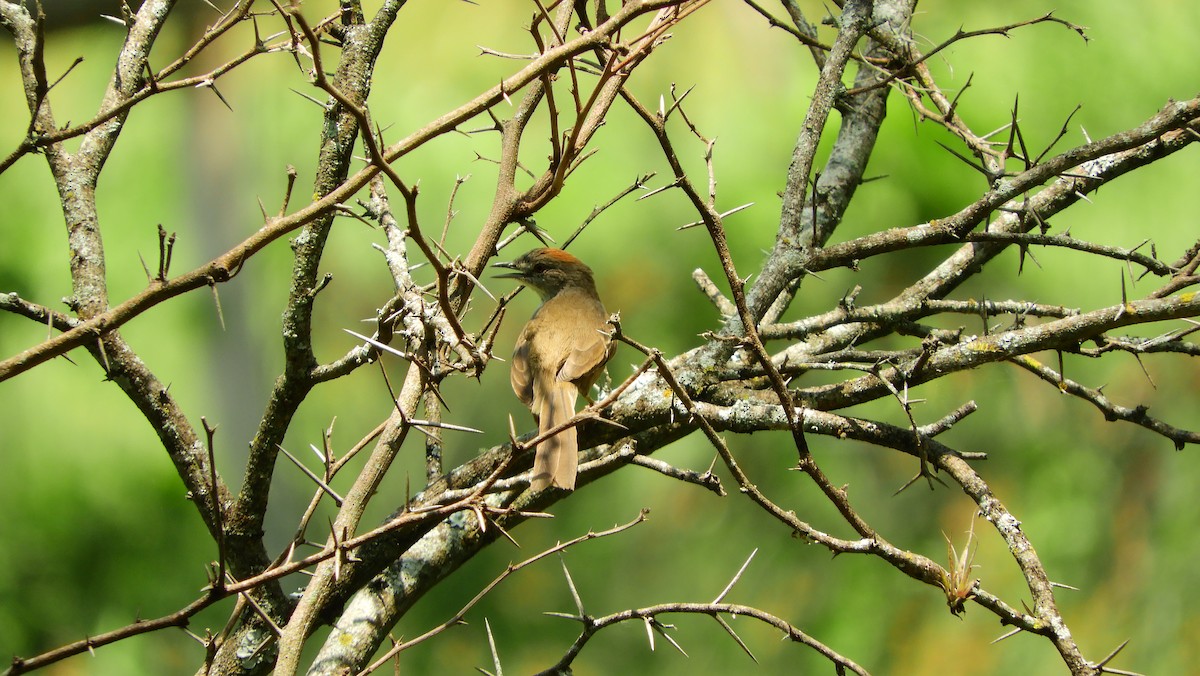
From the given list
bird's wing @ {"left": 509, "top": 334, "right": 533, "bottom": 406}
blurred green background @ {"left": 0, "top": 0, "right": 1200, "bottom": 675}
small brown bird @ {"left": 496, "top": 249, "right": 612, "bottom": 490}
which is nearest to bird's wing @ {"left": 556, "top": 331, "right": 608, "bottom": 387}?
small brown bird @ {"left": 496, "top": 249, "right": 612, "bottom": 490}

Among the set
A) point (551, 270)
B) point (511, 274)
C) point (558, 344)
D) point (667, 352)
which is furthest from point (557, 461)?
point (667, 352)

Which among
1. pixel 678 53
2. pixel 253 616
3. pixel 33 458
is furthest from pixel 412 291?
pixel 33 458

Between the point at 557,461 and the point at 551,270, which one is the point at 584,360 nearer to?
the point at 551,270

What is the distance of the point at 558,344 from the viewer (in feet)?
12.9

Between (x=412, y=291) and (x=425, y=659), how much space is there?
6.05 m

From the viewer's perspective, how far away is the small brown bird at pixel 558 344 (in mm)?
3748

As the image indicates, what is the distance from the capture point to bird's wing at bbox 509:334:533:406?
387cm

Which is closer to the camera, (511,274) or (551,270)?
(511,274)

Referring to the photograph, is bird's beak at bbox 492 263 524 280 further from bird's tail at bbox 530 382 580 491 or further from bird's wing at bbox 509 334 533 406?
bird's tail at bbox 530 382 580 491

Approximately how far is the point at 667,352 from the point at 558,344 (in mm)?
2817

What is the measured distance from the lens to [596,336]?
394 centimetres

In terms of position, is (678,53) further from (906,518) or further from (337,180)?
(337,180)

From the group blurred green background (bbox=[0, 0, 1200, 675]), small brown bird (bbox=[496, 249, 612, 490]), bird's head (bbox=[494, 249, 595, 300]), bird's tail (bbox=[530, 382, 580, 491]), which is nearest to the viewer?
bird's tail (bbox=[530, 382, 580, 491])

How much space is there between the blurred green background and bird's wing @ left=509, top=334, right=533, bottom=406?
7.93ft
